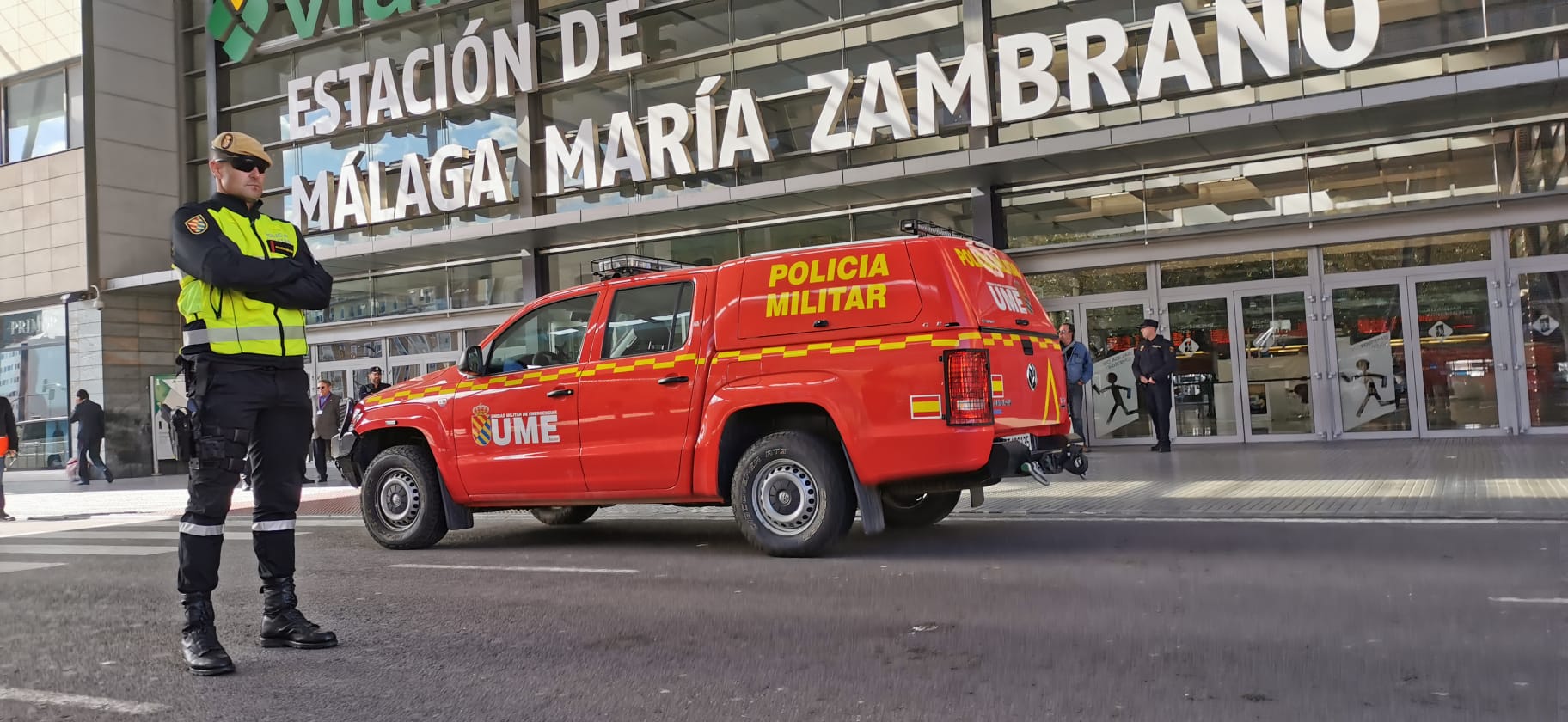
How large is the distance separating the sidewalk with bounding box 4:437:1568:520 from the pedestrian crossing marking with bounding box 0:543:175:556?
8.95 feet

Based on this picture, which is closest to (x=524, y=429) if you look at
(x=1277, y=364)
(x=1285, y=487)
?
(x=1285, y=487)

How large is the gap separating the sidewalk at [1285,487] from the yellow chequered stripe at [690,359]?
7.73 feet

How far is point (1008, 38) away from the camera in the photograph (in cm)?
1633

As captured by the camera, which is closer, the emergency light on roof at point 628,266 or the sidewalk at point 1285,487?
the emergency light on roof at point 628,266

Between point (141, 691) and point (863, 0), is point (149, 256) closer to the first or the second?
point (863, 0)

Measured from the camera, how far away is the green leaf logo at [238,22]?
2459 cm

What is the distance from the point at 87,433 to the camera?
22.0 metres

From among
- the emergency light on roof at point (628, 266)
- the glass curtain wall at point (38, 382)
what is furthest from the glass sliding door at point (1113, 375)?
the glass curtain wall at point (38, 382)

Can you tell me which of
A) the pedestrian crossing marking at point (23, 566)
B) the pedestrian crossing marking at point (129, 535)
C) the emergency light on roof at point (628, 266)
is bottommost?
the pedestrian crossing marking at point (129, 535)

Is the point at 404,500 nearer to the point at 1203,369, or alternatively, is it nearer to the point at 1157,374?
the point at 1157,374

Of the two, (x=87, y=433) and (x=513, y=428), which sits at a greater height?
(x=87, y=433)

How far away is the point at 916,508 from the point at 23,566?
6.54 metres

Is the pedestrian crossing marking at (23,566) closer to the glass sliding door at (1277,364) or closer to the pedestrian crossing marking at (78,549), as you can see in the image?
the pedestrian crossing marking at (78,549)

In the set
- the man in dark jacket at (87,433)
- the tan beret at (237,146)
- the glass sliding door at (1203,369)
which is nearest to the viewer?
the tan beret at (237,146)
